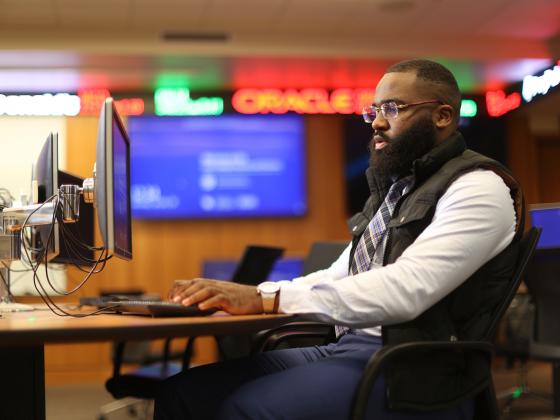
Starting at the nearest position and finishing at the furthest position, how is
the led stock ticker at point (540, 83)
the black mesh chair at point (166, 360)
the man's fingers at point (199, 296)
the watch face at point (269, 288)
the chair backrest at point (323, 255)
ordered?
the man's fingers at point (199, 296), the watch face at point (269, 288), the black mesh chair at point (166, 360), the chair backrest at point (323, 255), the led stock ticker at point (540, 83)

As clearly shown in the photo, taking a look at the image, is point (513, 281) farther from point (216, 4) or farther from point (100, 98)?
point (100, 98)

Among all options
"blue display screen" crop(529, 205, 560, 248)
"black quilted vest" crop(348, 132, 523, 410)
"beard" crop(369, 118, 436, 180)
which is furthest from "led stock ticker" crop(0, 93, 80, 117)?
"black quilted vest" crop(348, 132, 523, 410)

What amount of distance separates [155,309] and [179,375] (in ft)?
1.50

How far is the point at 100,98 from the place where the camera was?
6688 millimetres

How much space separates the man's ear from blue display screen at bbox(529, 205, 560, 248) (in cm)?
244

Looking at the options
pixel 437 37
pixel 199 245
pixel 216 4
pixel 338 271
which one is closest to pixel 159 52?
pixel 216 4

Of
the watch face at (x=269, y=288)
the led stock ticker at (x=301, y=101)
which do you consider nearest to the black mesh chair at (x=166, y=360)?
the watch face at (x=269, y=288)

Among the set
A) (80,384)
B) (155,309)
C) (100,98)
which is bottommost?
(80,384)

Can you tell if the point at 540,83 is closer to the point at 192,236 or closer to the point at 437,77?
the point at 192,236

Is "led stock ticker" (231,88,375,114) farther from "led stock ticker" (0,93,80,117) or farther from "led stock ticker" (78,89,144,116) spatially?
"led stock ticker" (0,93,80,117)

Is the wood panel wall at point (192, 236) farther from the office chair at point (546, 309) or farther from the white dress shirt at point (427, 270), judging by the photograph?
the white dress shirt at point (427, 270)

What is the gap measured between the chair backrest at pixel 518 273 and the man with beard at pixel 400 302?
0.02m

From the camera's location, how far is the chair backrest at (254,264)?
140 inches

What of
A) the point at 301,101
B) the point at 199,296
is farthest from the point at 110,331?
the point at 301,101
